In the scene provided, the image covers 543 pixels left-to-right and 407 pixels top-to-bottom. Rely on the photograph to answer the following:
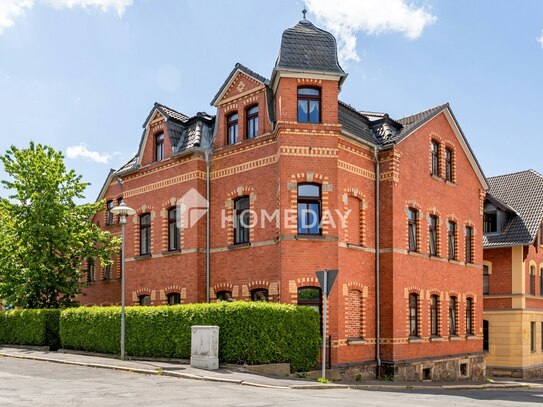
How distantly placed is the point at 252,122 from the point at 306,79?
265cm

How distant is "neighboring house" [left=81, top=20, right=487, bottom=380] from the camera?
64.7ft

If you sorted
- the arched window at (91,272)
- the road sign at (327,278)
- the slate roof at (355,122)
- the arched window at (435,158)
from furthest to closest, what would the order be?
1. the arched window at (91,272)
2. the arched window at (435,158)
3. the slate roof at (355,122)
4. the road sign at (327,278)

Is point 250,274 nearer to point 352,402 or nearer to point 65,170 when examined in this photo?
point 352,402

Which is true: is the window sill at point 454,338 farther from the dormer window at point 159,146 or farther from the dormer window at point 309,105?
the dormer window at point 159,146

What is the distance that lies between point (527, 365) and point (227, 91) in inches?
823

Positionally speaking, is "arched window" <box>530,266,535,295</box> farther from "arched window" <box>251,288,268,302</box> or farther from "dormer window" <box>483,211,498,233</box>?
"arched window" <box>251,288,268,302</box>

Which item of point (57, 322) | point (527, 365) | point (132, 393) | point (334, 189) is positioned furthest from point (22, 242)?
point (527, 365)

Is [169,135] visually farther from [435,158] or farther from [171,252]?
[435,158]

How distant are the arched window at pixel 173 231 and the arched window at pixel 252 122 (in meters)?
4.45

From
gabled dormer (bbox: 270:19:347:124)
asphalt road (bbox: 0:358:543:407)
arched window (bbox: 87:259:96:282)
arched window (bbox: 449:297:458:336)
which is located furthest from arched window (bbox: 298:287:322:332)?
arched window (bbox: 87:259:96:282)

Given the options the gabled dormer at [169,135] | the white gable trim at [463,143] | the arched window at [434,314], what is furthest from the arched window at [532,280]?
the gabled dormer at [169,135]

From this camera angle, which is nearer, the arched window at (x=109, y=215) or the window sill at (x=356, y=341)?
the window sill at (x=356, y=341)

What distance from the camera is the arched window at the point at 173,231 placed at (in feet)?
77.5

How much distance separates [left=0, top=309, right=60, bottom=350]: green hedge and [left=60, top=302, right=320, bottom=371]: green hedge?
406 cm
